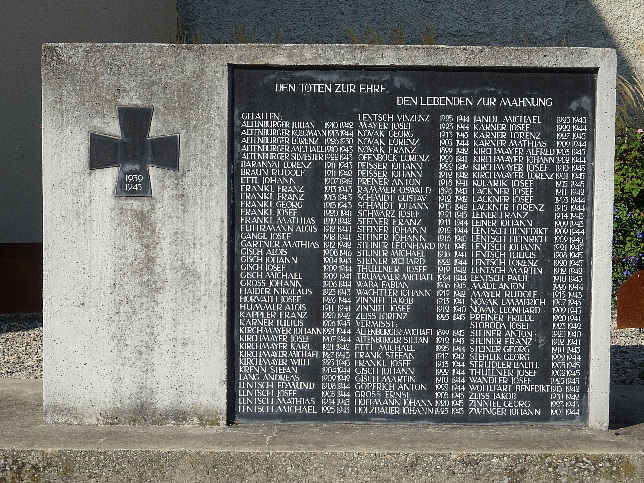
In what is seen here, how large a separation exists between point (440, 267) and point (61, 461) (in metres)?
1.87

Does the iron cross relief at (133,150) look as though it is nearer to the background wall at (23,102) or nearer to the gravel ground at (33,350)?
the gravel ground at (33,350)

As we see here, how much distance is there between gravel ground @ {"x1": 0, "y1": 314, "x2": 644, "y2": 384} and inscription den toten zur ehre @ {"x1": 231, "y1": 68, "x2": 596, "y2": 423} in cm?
160

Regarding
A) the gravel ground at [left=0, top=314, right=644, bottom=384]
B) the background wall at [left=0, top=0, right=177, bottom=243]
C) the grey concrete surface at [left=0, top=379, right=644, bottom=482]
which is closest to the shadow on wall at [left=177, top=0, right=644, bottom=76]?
the background wall at [left=0, top=0, right=177, bottom=243]

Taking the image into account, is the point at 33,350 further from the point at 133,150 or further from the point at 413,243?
the point at 413,243

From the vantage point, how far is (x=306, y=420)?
4016mm

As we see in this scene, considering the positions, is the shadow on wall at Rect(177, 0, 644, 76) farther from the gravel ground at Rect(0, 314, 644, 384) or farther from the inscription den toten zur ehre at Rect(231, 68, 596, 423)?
the inscription den toten zur ehre at Rect(231, 68, 596, 423)

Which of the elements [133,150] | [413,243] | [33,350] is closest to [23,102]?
[33,350]

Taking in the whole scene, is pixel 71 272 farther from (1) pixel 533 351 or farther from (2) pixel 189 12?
(2) pixel 189 12

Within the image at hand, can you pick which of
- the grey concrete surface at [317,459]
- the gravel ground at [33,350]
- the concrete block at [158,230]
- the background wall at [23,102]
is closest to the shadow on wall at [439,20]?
Result: the background wall at [23,102]

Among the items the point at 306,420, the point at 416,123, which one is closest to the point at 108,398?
the point at 306,420

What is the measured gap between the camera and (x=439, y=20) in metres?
10.3

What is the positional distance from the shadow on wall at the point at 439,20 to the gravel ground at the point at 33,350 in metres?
4.44

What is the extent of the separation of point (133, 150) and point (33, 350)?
2941mm

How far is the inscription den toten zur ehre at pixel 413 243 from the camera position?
3.90m
